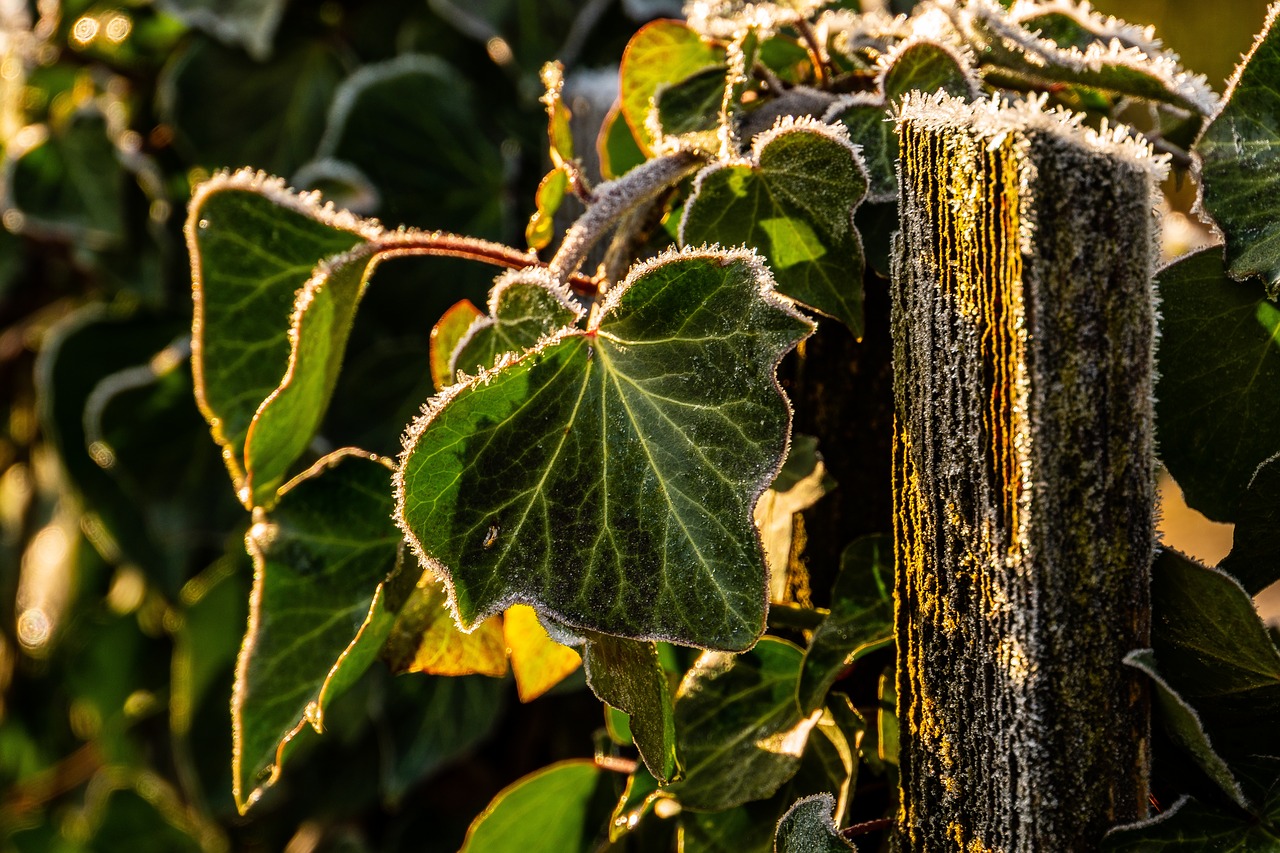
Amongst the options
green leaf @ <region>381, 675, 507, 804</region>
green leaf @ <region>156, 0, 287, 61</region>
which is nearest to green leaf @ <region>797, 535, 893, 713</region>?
green leaf @ <region>381, 675, 507, 804</region>

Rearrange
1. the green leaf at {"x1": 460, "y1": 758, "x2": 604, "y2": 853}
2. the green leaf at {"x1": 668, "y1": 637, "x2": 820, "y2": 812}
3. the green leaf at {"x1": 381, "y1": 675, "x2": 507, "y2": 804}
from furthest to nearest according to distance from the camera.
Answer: the green leaf at {"x1": 381, "y1": 675, "x2": 507, "y2": 804}, the green leaf at {"x1": 460, "y1": 758, "x2": 604, "y2": 853}, the green leaf at {"x1": 668, "y1": 637, "x2": 820, "y2": 812}

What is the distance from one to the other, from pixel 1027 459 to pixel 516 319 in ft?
0.58

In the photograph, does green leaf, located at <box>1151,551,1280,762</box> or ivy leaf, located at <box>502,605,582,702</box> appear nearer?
green leaf, located at <box>1151,551,1280,762</box>

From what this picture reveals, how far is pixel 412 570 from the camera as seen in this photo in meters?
0.39

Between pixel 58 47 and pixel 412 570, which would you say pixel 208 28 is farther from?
pixel 412 570

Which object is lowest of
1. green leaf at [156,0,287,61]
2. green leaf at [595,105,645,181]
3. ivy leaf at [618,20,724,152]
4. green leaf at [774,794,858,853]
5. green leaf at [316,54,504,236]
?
green leaf at [774,794,858,853]

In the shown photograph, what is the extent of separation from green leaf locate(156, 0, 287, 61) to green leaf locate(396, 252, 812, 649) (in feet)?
2.33

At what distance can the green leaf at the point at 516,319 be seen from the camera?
362 millimetres

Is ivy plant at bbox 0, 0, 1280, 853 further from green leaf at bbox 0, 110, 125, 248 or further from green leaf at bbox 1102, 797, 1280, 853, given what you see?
green leaf at bbox 0, 110, 125, 248

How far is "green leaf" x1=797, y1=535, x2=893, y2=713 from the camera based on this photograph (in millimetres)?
375

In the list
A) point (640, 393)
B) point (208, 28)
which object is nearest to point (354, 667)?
point (640, 393)

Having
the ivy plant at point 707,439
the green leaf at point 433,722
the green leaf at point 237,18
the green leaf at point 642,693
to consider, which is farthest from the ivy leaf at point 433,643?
the green leaf at point 237,18

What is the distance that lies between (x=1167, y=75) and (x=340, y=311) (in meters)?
0.33

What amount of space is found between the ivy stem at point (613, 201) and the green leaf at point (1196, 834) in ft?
0.84
